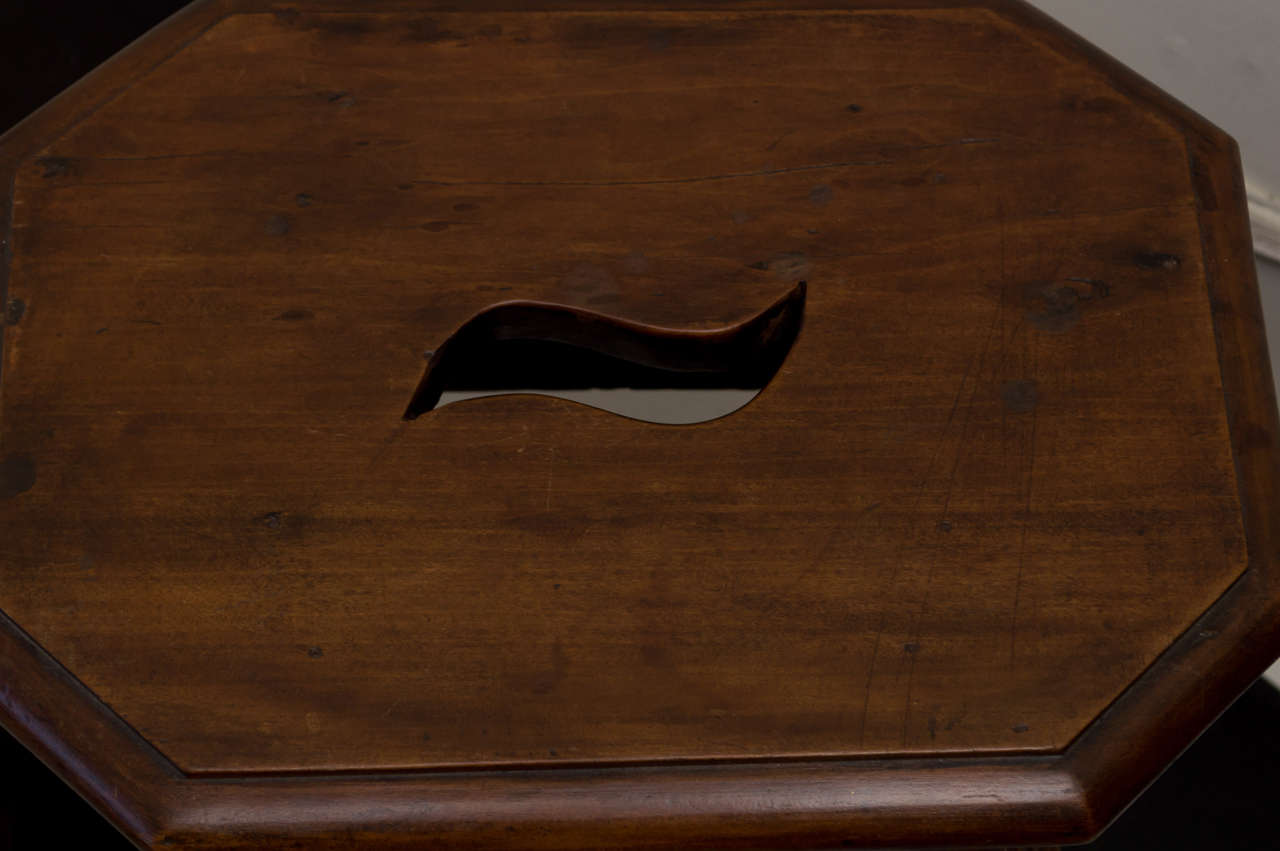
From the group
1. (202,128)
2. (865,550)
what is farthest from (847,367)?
(202,128)

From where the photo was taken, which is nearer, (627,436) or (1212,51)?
(627,436)

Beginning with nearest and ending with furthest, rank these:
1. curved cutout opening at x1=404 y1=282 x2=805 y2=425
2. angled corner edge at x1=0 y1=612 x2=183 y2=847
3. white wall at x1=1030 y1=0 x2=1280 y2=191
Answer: angled corner edge at x1=0 y1=612 x2=183 y2=847 < curved cutout opening at x1=404 y1=282 x2=805 y2=425 < white wall at x1=1030 y1=0 x2=1280 y2=191

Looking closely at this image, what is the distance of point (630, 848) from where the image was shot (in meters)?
0.63

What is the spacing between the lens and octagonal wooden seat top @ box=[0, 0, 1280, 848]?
63 cm

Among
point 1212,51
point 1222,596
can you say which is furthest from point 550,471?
point 1212,51

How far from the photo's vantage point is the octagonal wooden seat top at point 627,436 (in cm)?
63

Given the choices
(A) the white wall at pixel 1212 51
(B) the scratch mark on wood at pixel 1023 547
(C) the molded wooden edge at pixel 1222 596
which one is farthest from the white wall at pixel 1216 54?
(B) the scratch mark on wood at pixel 1023 547

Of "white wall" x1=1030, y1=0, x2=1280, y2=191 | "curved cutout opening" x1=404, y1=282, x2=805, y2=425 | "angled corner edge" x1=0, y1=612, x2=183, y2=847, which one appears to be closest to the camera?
"angled corner edge" x1=0, y1=612, x2=183, y2=847

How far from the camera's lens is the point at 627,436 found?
2.33ft

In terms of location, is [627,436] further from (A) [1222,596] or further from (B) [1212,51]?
(B) [1212,51]

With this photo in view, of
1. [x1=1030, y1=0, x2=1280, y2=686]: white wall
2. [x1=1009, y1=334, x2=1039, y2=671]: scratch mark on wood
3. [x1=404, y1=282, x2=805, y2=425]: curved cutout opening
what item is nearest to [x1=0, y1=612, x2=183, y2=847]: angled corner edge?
[x1=404, y1=282, x2=805, y2=425]: curved cutout opening

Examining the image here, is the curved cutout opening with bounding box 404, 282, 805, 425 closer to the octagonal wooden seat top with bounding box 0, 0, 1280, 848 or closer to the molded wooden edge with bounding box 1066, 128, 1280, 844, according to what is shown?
the octagonal wooden seat top with bounding box 0, 0, 1280, 848

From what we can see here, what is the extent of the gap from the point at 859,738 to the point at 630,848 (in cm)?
13

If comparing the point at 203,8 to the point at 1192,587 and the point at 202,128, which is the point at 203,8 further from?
the point at 1192,587
